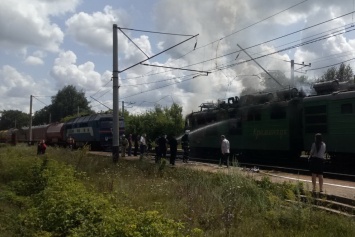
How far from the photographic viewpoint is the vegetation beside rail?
707 cm

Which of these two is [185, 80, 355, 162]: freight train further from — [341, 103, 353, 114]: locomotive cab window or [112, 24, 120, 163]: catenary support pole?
[112, 24, 120, 163]: catenary support pole

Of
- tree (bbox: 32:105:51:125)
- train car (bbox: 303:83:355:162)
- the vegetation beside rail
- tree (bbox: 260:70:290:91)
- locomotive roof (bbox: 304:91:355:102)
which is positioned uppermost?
tree (bbox: 32:105:51:125)

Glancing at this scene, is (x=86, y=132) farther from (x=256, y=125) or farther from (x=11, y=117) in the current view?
(x=11, y=117)

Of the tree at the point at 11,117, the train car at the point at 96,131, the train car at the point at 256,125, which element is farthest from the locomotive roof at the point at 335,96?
the tree at the point at 11,117

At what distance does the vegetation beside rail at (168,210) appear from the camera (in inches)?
278

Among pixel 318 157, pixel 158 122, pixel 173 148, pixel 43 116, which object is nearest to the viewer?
pixel 318 157

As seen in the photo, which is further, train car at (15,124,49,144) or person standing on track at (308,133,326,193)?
train car at (15,124,49,144)

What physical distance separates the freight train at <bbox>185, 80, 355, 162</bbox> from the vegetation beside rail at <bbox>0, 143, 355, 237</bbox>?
6.87 meters

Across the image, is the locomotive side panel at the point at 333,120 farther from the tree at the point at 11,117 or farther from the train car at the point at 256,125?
the tree at the point at 11,117

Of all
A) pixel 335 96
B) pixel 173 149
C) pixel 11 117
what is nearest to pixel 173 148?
pixel 173 149

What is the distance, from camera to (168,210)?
9750mm

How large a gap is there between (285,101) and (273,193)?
35.9 feet

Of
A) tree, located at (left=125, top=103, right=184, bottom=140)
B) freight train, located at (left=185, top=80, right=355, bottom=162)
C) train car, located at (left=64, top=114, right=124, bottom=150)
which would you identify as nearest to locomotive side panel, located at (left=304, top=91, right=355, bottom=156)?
freight train, located at (left=185, top=80, right=355, bottom=162)

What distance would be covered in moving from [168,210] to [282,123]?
12.8 metres
